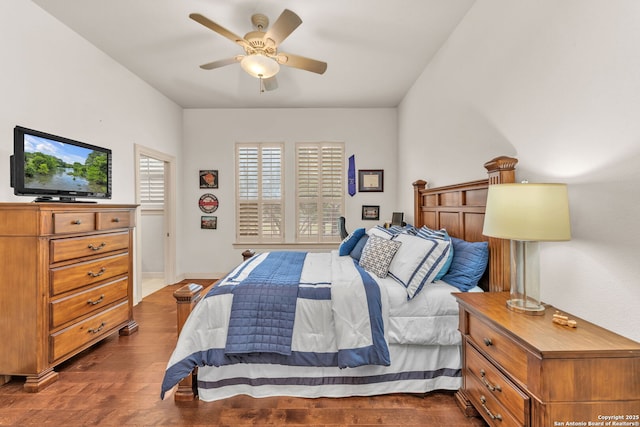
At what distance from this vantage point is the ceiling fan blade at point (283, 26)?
80.2 inches

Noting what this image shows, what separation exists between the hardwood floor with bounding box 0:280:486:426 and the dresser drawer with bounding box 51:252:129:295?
0.66 m

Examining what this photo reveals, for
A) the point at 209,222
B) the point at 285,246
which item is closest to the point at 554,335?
the point at 285,246

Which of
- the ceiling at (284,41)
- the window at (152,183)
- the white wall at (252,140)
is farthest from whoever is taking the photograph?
the window at (152,183)

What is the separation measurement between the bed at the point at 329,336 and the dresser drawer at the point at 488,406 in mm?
277

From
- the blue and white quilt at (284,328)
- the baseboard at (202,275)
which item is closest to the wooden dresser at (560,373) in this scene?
the blue and white quilt at (284,328)

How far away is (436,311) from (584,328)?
786 millimetres

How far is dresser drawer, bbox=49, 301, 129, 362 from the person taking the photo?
2.10 metres

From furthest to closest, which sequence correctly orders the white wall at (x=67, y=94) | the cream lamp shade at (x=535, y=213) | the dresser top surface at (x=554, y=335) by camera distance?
1. the white wall at (x=67, y=94)
2. the cream lamp shade at (x=535, y=213)
3. the dresser top surface at (x=554, y=335)

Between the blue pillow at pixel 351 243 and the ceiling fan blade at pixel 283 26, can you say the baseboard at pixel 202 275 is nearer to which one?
the blue pillow at pixel 351 243

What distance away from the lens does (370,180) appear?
4.80 meters

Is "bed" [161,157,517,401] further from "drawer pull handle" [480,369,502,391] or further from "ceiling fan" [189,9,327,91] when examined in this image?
"ceiling fan" [189,9,327,91]

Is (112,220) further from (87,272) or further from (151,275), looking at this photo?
Answer: (151,275)

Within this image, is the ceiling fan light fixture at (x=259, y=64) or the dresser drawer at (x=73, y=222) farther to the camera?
the ceiling fan light fixture at (x=259, y=64)

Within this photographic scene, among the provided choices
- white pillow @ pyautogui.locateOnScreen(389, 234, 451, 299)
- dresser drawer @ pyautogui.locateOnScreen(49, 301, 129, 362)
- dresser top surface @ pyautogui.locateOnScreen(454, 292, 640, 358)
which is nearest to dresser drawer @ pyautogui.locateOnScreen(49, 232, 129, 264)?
dresser drawer @ pyautogui.locateOnScreen(49, 301, 129, 362)
